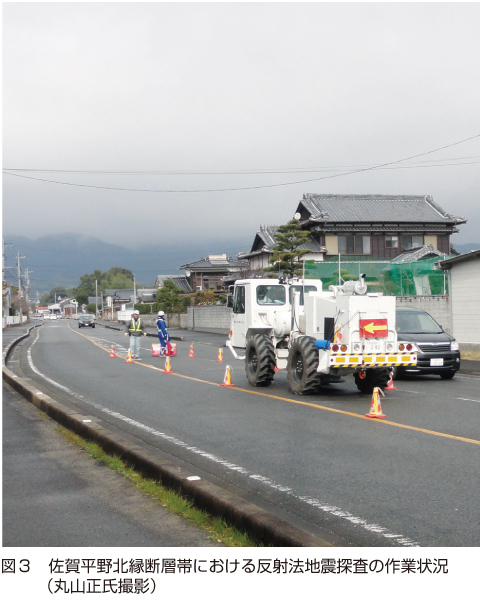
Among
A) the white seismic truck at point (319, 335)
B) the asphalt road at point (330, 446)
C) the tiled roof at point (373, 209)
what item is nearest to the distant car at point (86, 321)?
the tiled roof at point (373, 209)

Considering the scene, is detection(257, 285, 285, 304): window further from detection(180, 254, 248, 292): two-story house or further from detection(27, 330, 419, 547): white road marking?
detection(180, 254, 248, 292): two-story house

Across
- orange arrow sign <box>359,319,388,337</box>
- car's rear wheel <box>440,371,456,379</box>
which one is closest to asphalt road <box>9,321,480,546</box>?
car's rear wheel <box>440,371,456,379</box>

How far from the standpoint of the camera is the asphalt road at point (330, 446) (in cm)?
529

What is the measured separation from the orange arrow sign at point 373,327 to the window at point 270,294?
3459 mm

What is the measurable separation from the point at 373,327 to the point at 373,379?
135 centimetres

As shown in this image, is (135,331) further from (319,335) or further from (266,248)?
(266,248)

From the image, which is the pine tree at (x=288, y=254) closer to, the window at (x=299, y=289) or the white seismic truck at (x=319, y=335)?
the window at (x=299, y=289)

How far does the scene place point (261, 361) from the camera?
45.6ft

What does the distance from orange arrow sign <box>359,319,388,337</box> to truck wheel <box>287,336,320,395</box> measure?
42.3 inches

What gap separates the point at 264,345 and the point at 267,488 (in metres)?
7.78

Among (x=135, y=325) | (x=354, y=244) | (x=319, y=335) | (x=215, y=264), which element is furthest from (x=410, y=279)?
(x=215, y=264)
